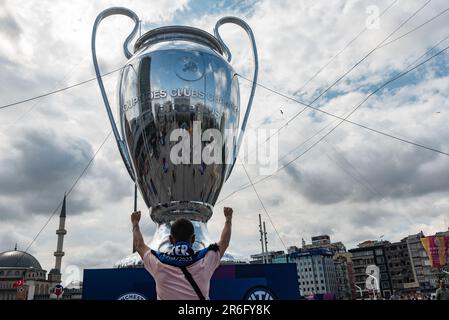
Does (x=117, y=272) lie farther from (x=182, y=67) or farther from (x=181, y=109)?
(x=182, y=67)

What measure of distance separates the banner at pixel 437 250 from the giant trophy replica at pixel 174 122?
31.8 meters

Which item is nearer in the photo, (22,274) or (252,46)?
(252,46)

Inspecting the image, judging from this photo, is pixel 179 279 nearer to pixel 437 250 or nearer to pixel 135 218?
pixel 135 218

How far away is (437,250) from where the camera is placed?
30391mm

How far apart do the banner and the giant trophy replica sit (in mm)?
31757

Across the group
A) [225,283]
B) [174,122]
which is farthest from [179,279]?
[174,122]

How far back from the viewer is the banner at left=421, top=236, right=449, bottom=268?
1166 inches

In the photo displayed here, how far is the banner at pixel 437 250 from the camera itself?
1166 inches

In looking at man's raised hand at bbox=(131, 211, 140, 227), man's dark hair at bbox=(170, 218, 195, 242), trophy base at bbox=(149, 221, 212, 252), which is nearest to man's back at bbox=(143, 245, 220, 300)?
man's dark hair at bbox=(170, 218, 195, 242)

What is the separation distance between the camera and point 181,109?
3668 mm

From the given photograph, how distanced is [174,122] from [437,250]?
33.3 m

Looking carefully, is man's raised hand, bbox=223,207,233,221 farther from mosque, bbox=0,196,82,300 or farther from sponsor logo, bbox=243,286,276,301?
mosque, bbox=0,196,82,300

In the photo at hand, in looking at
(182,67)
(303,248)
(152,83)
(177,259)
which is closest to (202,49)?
(182,67)
